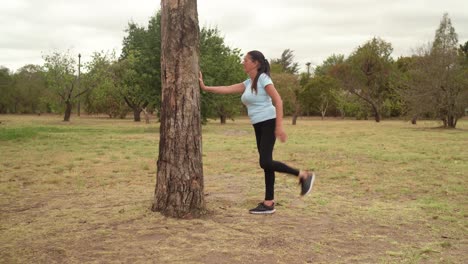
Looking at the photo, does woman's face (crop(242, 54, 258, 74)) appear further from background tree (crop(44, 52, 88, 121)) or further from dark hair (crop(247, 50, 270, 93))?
background tree (crop(44, 52, 88, 121))

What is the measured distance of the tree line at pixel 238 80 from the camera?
27047 mm

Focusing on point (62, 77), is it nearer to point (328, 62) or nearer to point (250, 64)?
point (250, 64)

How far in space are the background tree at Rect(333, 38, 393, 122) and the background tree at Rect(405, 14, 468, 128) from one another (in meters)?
19.2

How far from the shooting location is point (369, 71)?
50.0 meters

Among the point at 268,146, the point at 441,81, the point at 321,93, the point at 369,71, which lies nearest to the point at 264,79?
the point at 268,146

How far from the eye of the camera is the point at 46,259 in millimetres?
3625

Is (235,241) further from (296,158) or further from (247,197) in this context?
(296,158)

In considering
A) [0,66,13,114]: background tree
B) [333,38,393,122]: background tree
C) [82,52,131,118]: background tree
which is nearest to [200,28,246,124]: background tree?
[82,52,131,118]: background tree

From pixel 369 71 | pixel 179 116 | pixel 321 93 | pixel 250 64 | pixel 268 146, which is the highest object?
pixel 369 71

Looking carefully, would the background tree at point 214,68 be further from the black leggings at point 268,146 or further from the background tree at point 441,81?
the black leggings at point 268,146

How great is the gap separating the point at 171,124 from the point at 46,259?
1.92 m

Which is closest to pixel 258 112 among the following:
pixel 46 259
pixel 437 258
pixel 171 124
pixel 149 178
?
pixel 171 124

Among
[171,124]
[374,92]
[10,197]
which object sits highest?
[374,92]

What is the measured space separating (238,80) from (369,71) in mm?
20725
